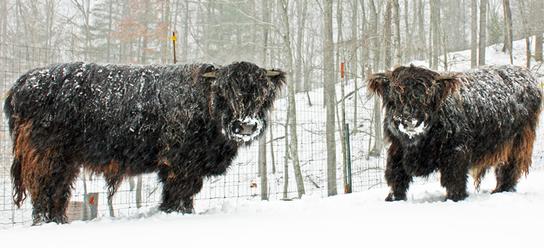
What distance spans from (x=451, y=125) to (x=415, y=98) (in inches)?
21.3

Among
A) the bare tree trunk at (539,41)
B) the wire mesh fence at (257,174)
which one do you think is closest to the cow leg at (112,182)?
the wire mesh fence at (257,174)

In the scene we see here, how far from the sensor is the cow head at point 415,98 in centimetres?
477

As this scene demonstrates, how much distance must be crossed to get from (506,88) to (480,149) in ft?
3.06

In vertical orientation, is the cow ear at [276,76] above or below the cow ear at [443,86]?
above

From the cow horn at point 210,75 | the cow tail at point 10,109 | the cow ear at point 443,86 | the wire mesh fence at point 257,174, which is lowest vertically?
the wire mesh fence at point 257,174

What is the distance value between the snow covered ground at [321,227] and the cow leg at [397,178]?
1.58ft

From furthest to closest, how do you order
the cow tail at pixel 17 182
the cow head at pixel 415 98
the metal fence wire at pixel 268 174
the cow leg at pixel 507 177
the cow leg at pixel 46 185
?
the metal fence wire at pixel 268 174, the cow leg at pixel 507 177, the cow head at pixel 415 98, the cow tail at pixel 17 182, the cow leg at pixel 46 185

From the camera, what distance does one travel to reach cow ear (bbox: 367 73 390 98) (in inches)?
204

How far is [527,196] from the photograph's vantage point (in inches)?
194

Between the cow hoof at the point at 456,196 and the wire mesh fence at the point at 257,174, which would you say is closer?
the cow hoof at the point at 456,196

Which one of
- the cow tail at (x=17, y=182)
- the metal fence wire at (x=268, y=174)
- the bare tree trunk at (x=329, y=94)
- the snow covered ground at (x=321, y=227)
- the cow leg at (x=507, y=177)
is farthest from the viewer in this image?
the metal fence wire at (x=268, y=174)

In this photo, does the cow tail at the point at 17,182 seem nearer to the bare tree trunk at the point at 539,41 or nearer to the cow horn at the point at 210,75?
the cow horn at the point at 210,75

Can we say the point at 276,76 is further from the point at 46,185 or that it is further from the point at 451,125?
the point at 46,185

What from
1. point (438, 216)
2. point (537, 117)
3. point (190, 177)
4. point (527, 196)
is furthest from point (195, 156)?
point (537, 117)
